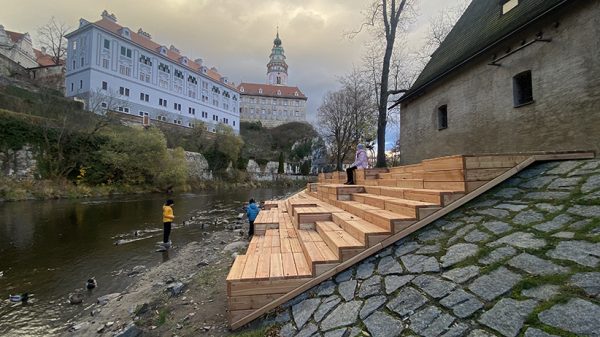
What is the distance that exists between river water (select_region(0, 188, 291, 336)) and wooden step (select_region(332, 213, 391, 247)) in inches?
205

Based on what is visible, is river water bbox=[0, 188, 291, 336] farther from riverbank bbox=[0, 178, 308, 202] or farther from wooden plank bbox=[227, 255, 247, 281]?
riverbank bbox=[0, 178, 308, 202]

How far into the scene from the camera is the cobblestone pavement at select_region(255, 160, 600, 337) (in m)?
2.27

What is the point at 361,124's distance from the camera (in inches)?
1113

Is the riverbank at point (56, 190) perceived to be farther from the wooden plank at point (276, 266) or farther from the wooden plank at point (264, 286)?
the wooden plank at point (264, 286)

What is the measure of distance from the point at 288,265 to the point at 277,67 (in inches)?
4082

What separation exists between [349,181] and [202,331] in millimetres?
7032

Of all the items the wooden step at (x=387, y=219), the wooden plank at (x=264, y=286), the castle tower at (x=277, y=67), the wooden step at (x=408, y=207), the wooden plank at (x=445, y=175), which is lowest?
the wooden plank at (x=264, y=286)

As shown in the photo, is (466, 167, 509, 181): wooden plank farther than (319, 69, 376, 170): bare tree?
No

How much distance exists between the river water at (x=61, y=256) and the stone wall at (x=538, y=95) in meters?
11.3

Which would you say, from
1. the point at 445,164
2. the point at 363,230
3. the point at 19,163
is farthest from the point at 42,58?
the point at 445,164

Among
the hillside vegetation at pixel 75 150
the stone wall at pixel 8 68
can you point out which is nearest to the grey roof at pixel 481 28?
the hillside vegetation at pixel 75 150

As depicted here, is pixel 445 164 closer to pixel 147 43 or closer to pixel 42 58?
pixel 147 43

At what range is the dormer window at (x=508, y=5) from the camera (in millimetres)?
9795

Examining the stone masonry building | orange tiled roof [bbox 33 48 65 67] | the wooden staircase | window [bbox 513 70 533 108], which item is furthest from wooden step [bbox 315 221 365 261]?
the stone masonry building
